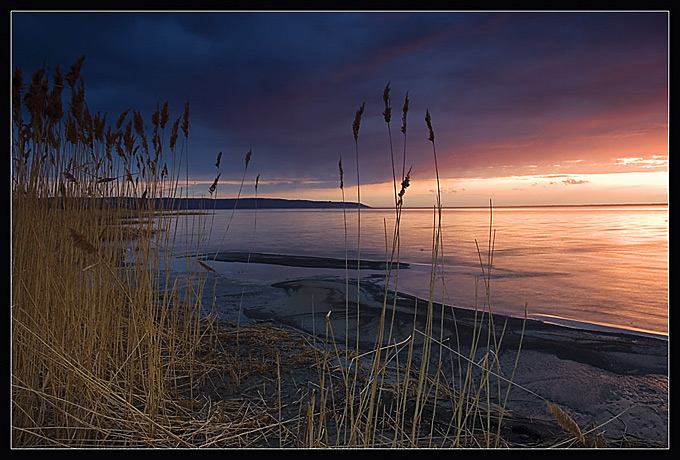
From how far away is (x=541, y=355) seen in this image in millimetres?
2461

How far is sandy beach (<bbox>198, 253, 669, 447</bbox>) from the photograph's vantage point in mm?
1720

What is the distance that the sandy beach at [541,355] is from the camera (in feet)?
5.64

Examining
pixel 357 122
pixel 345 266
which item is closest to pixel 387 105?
pixel 357 122

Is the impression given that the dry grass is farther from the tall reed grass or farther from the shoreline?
the shoreline

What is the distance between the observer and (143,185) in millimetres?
1985

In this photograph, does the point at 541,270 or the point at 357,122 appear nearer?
the point at 357,122

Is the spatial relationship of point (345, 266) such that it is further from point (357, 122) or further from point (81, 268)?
point (357, 122)

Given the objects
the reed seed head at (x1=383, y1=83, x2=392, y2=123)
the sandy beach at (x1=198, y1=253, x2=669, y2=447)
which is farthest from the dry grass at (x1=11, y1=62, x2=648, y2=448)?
the sandy beach at (x1=198, y1=253, x2=669, y2=447)

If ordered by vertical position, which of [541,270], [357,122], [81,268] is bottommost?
[541,270]

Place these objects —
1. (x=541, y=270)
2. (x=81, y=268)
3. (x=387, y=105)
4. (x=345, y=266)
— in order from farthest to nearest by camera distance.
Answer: (x=345, y=266), (x=541, y=270), (x=81, y=268), (x=387, y=105)

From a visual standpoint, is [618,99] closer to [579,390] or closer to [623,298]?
[579,390]

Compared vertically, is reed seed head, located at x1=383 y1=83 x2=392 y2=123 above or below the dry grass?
above

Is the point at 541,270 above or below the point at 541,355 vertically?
above

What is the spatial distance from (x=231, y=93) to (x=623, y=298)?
11.8 feet
